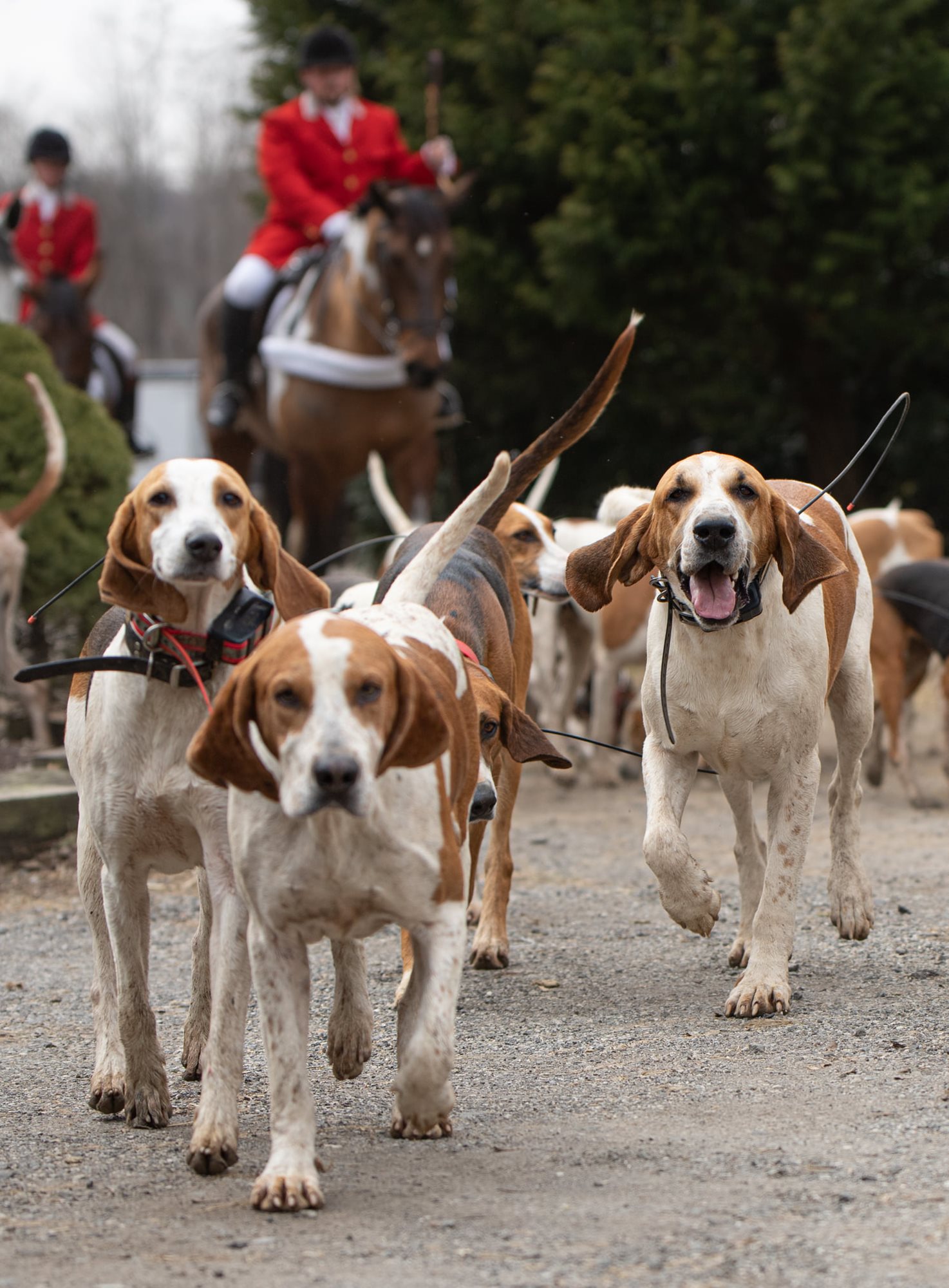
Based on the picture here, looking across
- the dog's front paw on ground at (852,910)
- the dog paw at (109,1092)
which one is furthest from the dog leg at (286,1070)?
the dog's front paw on ground at (852,910)

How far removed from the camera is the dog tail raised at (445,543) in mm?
4363

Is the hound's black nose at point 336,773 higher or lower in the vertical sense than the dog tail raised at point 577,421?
lower

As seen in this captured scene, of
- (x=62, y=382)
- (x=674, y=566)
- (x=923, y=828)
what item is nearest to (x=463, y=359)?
(x=62, y=382)

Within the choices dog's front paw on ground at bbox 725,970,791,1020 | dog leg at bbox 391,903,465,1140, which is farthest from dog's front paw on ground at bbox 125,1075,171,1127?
dog's front paw on ground at bbox 725,970,791,1020

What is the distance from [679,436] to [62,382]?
7274 mm

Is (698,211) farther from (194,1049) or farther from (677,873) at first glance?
(194,1049)

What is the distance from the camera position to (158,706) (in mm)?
4012

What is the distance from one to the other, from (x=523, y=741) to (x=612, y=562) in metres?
0.73

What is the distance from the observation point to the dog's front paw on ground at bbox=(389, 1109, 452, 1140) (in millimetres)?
3766

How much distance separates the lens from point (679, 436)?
55.4ft

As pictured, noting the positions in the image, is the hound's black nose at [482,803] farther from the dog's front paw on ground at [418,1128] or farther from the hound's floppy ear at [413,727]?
the hound's floppy ear at [413,727]

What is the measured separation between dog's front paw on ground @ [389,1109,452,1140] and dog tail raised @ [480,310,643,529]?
1858 mm

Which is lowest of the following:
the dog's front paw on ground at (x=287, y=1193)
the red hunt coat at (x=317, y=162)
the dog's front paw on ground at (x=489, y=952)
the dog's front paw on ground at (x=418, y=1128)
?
the dog's front paw on ground at (x=489, y=952)

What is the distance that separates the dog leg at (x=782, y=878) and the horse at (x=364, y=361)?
6197mm
